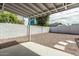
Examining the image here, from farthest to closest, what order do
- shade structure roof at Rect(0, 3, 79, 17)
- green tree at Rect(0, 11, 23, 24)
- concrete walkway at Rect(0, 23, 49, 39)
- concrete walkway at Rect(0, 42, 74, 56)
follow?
concrete walkway at Rect(0, 23, 49, 39) → green tree at Rect(0, 11, 23, 24) → concrete walkway at Rect(0, 42, 74, 56) → shade structure roof at Rect(0, 3, 79, 17)

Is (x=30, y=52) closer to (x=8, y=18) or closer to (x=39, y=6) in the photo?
(x=39, y=6)

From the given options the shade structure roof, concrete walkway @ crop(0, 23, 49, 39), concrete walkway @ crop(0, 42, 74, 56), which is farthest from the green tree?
concrete walkway @ crop(0, 42, 74, 56)

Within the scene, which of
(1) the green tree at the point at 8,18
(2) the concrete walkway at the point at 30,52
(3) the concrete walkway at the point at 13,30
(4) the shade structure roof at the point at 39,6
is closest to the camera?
(4) the shade structure roof at the point at 39,6

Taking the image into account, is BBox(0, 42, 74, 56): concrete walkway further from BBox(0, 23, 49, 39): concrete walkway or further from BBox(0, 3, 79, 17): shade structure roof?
BBox(0, 3, 79, 17): shade structure roof

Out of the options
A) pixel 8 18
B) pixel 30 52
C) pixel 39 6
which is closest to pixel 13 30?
pixel 8 18

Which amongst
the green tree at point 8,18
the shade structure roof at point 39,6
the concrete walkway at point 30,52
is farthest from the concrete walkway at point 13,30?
the shade structure roof at point 39,6

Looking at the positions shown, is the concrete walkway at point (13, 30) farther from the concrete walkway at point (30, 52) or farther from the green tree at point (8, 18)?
the concrete walkway at point (30, 52)

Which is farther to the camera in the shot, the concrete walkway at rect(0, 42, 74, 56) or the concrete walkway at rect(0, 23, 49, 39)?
the concrete walkway at rect(0, 23, 49, 39)

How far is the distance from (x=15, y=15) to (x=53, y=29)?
4.67m

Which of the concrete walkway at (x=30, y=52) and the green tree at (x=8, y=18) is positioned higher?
the green tree at (x=8, y=18)

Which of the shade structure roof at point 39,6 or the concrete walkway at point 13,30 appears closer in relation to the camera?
the shade structure roof at point 39,6

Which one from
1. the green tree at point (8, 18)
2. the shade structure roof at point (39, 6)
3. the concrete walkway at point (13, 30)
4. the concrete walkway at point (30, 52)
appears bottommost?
the concrete walkway at point (30, 52)

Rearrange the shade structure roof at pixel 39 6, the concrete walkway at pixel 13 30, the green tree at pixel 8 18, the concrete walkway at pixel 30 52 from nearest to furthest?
the shade structure roof at pixel 39 6, the concrete walkway at pixel 30 52, the green tree at pixel 8 18, the concrete walkway at pixel 13 30

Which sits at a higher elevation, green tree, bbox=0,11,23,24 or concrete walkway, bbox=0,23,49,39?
green tree, bbox=0,11,23,24
